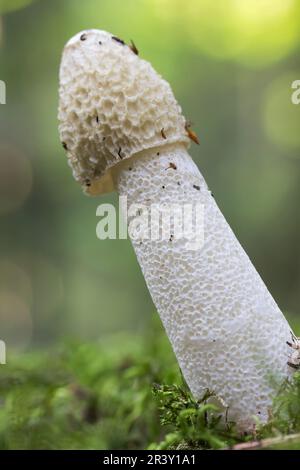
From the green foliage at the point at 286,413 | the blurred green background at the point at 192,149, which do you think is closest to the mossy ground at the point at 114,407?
the green foliage at the point at 286,413

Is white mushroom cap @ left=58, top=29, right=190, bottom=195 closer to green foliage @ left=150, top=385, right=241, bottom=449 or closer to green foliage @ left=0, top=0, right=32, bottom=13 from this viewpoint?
green foliage @ left=150, top=385, right=241, bottom=449

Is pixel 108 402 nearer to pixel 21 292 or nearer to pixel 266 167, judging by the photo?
pixel 266 167

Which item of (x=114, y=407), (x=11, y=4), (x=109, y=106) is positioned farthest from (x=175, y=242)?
(x=11, y=4)

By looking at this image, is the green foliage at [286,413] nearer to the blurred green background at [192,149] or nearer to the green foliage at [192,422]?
the green foliage at [192,422]

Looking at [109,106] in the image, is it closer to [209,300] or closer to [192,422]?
[209,300]

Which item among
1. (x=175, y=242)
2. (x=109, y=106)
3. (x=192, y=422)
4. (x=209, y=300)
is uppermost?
(x=109, y=106)

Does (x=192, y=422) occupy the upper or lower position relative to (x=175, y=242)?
lower

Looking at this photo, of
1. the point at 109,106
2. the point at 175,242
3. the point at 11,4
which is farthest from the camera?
the point at 11,4
